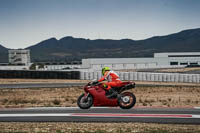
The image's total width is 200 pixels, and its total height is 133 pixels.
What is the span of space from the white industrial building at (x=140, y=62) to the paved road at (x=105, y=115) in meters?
83.5

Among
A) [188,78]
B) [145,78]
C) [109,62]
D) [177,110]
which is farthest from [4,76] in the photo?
[109,62]

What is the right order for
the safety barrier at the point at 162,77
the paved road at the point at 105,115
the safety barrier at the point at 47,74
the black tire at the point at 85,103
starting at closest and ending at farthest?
1. the black tire at the point at 85,103
2. the paved road at the point at 105,115
3. the safety barrier at the point at 162,77
4. the safety barrier at the point at 47,74

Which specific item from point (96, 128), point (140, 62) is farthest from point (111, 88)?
point (140, 62)

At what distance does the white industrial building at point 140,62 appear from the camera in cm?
10424

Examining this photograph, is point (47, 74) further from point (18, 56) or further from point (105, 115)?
point (18, 56)

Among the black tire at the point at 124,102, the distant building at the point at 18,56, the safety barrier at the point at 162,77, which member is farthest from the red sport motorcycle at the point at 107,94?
the distant building at the point at 18,56

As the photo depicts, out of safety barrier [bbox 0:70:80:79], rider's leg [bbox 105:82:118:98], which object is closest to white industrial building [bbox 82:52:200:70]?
safety barrier [bbox 0:70:80:79]

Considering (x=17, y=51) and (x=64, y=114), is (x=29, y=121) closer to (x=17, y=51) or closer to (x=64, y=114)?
(x=64, y=114)

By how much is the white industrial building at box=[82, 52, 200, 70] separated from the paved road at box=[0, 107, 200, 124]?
8347 centimetres

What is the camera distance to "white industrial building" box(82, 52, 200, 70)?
104238 mm

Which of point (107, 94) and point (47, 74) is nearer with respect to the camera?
point (107, 94)

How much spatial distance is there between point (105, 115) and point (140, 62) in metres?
102

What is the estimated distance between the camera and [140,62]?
374ft

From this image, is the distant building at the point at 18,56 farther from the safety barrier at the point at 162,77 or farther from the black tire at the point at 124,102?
the black tire at the point at 124,102
